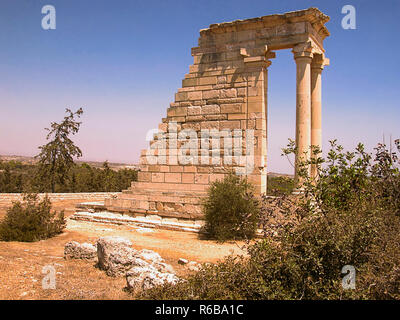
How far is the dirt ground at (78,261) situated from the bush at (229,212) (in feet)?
1.35

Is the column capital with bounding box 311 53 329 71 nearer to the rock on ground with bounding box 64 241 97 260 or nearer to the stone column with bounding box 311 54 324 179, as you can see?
the stone column with bounding box 311 54 324 179

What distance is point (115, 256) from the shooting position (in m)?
5.46

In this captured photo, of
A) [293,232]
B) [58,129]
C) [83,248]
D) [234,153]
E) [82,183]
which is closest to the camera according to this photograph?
[293,232]

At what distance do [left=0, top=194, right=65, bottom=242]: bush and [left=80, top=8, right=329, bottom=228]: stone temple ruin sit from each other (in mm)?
2550

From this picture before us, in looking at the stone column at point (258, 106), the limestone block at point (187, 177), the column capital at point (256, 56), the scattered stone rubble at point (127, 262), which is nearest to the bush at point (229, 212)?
the stone column at point (258, 106)

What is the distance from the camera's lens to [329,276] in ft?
13.5

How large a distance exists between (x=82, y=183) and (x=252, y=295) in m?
25.0

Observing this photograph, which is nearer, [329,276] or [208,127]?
[329,276]

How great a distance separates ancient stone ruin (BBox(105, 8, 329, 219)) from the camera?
392 inches

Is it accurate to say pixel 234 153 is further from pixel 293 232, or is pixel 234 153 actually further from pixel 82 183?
pixel 82 183

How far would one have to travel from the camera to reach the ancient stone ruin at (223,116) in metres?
9.97

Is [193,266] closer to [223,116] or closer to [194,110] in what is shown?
[223,116]

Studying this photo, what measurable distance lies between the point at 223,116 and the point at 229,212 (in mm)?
3295
